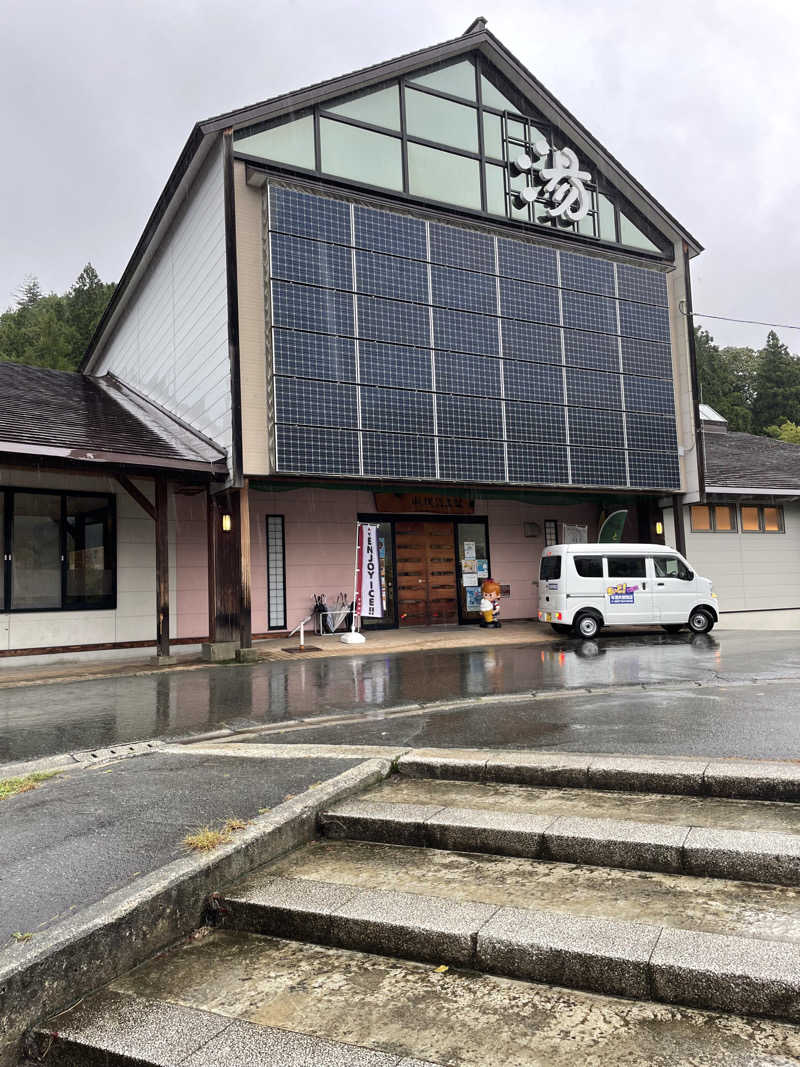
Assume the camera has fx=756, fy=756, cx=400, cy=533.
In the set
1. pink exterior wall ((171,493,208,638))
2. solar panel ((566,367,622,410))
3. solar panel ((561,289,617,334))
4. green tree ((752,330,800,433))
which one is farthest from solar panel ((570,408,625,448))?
green tree ((752,330,800,433))

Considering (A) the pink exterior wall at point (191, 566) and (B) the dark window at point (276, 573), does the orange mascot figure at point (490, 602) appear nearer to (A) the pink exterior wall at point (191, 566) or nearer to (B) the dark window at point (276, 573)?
(B) the dark window at point (276, 573)

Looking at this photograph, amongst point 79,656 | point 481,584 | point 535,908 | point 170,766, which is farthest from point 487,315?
point 535,908

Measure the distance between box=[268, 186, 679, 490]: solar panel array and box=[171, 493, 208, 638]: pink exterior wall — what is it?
3.06 meters

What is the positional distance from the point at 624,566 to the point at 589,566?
0.73 meters

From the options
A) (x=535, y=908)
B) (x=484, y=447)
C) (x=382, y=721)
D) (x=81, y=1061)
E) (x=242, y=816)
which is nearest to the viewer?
(x=81, y=1061)

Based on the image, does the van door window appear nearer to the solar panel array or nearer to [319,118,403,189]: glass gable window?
the solar panel array

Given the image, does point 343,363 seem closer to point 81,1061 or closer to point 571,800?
point 571,800

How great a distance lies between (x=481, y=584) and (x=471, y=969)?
1557 centimetres

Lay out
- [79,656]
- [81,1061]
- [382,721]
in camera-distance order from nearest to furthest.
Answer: [81,1061]
[382,721]
[79,656]

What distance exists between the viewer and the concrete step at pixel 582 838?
131 inches

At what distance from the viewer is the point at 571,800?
4.41m

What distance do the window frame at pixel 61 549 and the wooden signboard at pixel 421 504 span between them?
5.91 m

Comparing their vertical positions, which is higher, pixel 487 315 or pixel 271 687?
pixel 487 315

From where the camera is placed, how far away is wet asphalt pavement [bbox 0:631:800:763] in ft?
19.9
